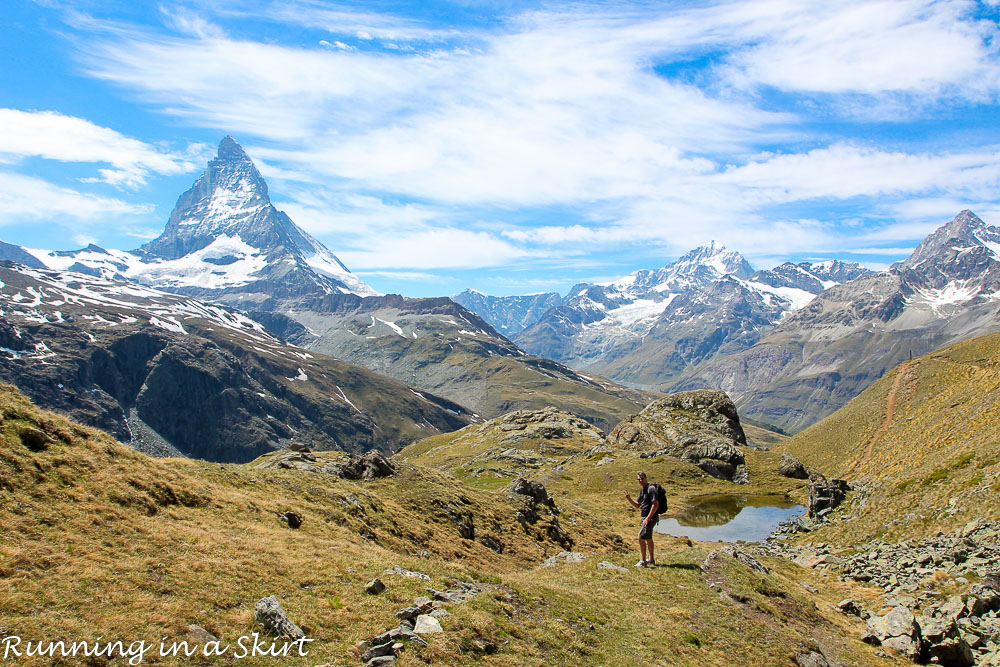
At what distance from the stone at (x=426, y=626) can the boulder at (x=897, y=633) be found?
2144 centimetres

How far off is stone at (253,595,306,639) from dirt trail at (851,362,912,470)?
275ft

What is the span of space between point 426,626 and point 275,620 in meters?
4.47

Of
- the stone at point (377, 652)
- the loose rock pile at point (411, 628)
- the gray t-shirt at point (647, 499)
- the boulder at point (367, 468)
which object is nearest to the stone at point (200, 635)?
the loose rock pile at point (411, 628)

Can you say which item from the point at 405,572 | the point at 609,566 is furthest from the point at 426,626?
the point at 609,566

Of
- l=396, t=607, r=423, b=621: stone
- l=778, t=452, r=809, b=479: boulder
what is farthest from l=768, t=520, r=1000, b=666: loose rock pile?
l=778, t=452, r=809, b=479: boulder

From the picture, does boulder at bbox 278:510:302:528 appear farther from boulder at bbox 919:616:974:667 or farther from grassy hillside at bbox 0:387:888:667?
boulder at bbox 919:616:974:667

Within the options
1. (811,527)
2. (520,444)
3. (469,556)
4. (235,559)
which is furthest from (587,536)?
(520,444)

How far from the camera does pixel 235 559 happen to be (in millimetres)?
19719

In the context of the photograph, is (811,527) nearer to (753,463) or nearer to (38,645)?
(753,463)

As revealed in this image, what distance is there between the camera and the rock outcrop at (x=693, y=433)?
302ft

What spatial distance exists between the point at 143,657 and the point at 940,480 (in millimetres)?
55433

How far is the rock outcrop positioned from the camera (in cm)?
9212

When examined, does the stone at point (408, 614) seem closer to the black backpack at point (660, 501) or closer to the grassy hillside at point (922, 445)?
the black backpack at point (660, 501)

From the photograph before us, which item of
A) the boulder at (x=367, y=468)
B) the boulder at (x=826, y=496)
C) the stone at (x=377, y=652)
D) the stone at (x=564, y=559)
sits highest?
the stone at (x=377, y=652)
